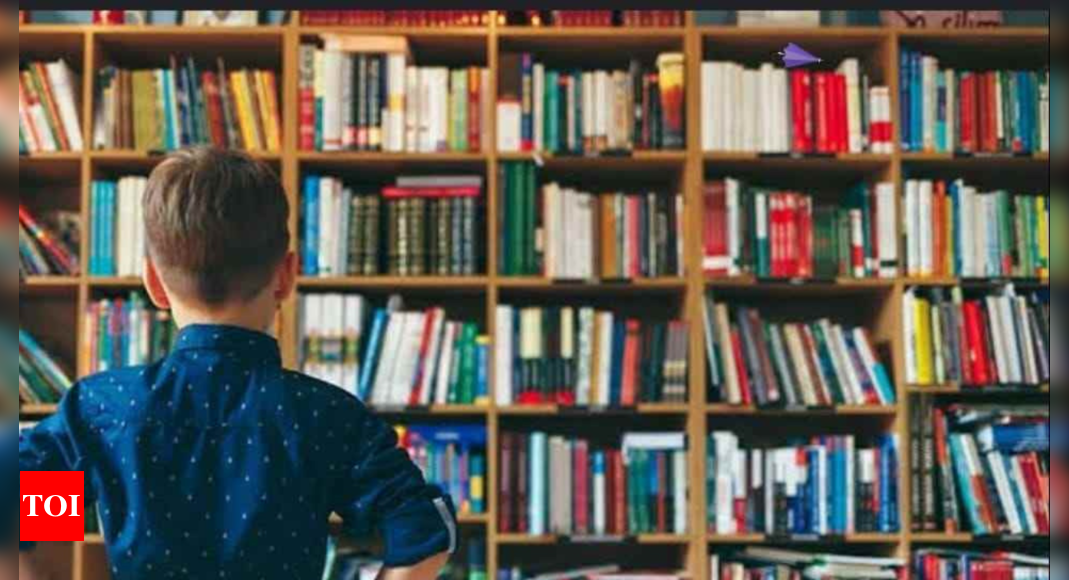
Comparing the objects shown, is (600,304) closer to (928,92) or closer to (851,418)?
(851,418)

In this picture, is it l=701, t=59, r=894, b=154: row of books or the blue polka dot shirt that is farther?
l=701, t=59, r=894, b=154: row of books

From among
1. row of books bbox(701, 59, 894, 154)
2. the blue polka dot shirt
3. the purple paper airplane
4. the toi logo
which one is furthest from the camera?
row of books bbox(701, 59, 894, 154)

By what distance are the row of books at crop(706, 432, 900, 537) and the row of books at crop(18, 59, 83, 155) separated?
194 centimetres

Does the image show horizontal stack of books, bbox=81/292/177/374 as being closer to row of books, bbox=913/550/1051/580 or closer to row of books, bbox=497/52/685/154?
row of books, bbox=497/52/685/154

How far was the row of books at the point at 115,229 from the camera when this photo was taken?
12.4 ft

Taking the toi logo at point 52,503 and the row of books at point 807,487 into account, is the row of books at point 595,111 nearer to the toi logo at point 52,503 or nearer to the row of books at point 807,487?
the row of books at point 807,487

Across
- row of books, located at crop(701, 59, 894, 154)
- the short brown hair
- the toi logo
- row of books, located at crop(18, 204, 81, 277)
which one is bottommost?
the toi logo

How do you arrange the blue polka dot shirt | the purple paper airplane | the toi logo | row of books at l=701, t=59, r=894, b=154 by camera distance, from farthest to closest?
row of books at l=701, t=59, r=894, b=154
the purple paper airplane
the blue polka dot shirt
the toi logo

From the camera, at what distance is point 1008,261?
12.7 ft

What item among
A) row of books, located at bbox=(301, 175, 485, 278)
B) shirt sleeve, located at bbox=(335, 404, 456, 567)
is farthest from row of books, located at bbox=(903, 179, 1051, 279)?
shirt sleeve, located at bbox=(335, 404, 456, 567)

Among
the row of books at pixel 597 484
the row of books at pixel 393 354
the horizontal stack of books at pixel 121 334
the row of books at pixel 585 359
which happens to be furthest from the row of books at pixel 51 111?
the row of books at pixel 597 484

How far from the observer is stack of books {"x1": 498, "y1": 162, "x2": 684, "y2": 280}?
3.81 m

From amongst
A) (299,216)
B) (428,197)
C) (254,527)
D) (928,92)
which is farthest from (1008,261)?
(254,527)

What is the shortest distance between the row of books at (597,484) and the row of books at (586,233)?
46cm
